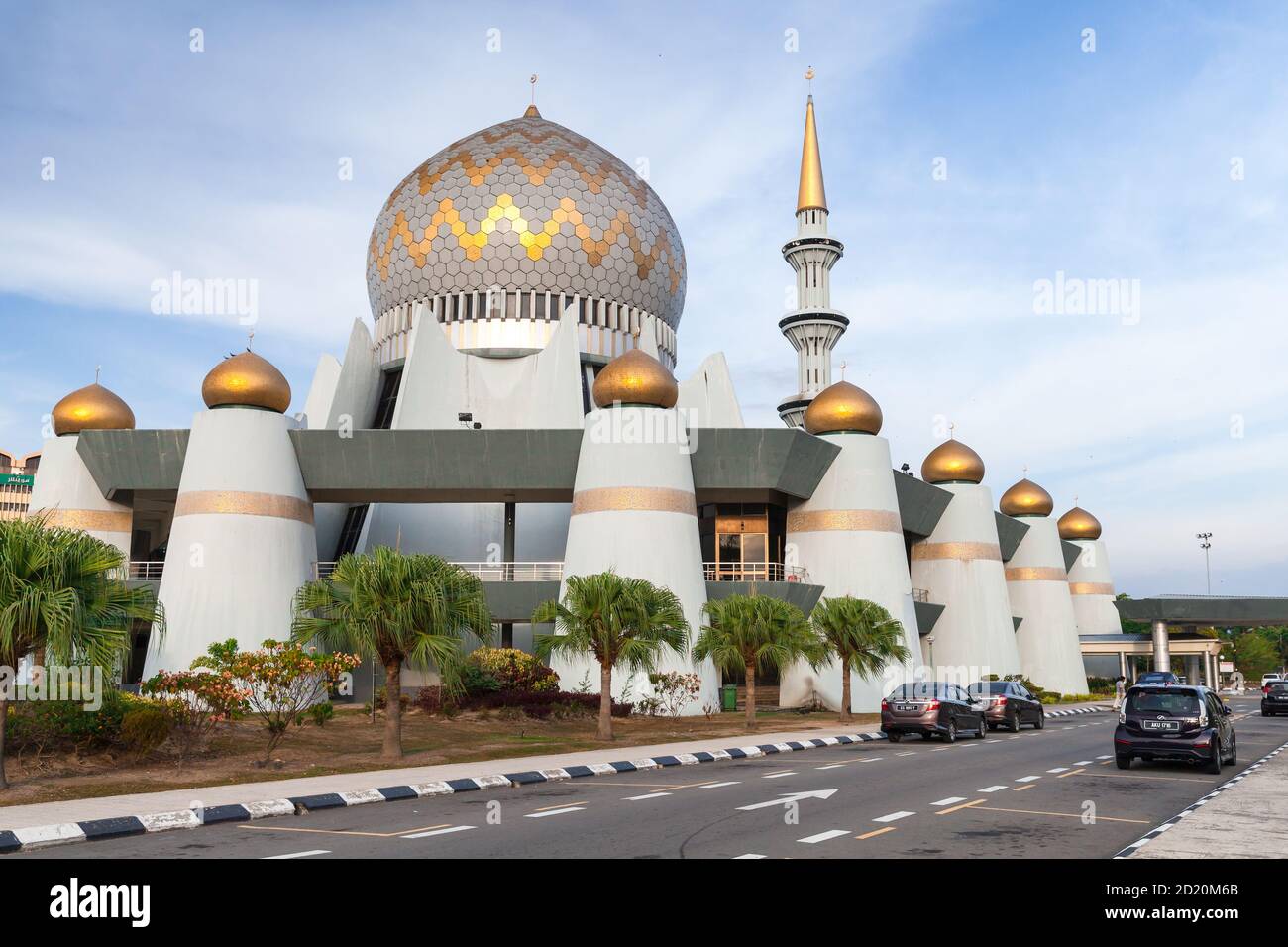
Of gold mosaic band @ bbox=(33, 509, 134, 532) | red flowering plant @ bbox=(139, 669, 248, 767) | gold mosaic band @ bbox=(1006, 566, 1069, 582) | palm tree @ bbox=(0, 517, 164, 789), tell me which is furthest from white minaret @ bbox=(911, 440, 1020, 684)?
palm tree @ bbox=(0, 517, 164, 789)

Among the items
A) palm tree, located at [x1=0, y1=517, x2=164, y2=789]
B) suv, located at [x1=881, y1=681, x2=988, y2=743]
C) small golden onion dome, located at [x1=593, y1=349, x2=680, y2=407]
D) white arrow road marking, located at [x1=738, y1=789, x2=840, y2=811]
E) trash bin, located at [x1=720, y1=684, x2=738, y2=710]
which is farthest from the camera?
trash bin, located at [x1=720, y1=684, x2=738, y2=710]

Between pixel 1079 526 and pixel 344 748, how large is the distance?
62216mm

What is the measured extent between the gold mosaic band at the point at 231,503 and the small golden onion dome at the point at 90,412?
20.5 ft

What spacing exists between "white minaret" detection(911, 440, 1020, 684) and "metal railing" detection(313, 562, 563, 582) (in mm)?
21112

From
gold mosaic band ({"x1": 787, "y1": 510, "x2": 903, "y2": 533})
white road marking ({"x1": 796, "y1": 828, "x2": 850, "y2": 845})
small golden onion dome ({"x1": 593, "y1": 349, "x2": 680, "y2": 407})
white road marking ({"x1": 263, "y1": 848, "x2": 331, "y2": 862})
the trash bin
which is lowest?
the trash bin

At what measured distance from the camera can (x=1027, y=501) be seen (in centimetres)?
6538

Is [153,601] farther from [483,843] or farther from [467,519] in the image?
[467,519]

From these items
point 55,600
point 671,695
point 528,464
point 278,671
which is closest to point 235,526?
point 528,464

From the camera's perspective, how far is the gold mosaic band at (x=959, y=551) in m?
55.8

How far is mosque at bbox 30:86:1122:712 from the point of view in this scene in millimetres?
39062

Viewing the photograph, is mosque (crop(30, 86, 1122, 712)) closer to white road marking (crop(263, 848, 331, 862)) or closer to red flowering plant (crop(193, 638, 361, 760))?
red flowering plant (crop(193, 638, 361, 760))

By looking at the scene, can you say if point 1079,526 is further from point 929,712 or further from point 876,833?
point 876,833

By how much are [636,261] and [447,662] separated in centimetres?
3273
